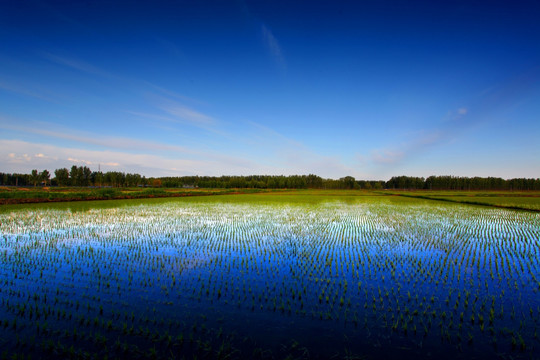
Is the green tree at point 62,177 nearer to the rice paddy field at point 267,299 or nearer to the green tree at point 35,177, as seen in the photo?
the green tree at point 35,177

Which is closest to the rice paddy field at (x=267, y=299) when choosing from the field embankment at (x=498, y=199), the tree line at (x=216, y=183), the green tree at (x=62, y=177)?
the field embankment at (x=498, y=199)

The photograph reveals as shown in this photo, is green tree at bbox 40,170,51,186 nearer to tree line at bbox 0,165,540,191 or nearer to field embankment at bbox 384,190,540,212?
tree line at bbox 0,165,540,191

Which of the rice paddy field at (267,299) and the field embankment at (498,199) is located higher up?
the field embankment at (498,199)

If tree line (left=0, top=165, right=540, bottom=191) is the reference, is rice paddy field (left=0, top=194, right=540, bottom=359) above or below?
below

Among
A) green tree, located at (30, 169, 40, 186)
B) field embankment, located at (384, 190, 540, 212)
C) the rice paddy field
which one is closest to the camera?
the rice paddy field

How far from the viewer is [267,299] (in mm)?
6156

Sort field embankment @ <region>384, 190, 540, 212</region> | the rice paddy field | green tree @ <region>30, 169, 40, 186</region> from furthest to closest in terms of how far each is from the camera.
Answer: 1. green tree @ <region>30, 169, 40, 186</region>
2. field embankment @ <region>384, 190, 540, 212</region>
3. the rice paddy field

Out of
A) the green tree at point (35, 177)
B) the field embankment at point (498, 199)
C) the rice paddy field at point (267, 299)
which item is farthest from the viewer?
the green tree at point (35, 177)

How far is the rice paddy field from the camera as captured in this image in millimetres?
4336

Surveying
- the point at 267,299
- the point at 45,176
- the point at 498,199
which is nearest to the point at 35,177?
the point at 45,176

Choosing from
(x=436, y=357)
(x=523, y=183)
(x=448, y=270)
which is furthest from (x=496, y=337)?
(x=523, y=183)

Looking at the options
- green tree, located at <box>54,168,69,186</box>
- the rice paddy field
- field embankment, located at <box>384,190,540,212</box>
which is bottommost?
the rice paddy field

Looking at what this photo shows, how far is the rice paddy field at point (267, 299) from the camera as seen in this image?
4336mm

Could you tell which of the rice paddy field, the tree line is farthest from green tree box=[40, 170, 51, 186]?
the rice paddy field
